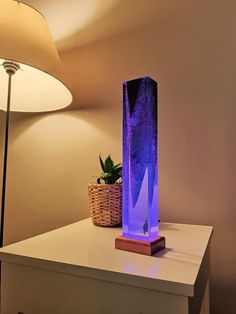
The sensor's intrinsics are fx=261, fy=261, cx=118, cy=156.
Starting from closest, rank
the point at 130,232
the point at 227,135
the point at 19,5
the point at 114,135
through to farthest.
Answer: the point at 130,232 < the point at 19,5 < the point at 227,135 < the point at 114,135

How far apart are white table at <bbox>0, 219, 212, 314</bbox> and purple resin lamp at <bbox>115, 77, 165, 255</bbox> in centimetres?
4

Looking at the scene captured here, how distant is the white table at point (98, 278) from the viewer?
0.45 m

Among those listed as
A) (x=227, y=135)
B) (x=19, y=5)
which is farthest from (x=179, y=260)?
(x=19, y=5)

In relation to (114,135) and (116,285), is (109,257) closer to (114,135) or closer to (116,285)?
(116,285)

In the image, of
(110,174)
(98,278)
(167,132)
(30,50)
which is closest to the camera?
(98,278)

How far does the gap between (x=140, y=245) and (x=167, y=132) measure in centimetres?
55

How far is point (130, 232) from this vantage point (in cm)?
59

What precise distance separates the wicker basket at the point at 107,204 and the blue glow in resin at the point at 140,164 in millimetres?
248

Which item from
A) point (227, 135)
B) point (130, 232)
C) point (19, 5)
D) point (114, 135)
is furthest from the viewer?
point (114, 135)

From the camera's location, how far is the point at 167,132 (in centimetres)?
101

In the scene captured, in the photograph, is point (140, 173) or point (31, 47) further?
point (31, 47)

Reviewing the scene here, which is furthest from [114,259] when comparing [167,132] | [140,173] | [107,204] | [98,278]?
[167,132]

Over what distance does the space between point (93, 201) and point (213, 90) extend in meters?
0.59

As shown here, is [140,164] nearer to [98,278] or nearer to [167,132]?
[98,278]
